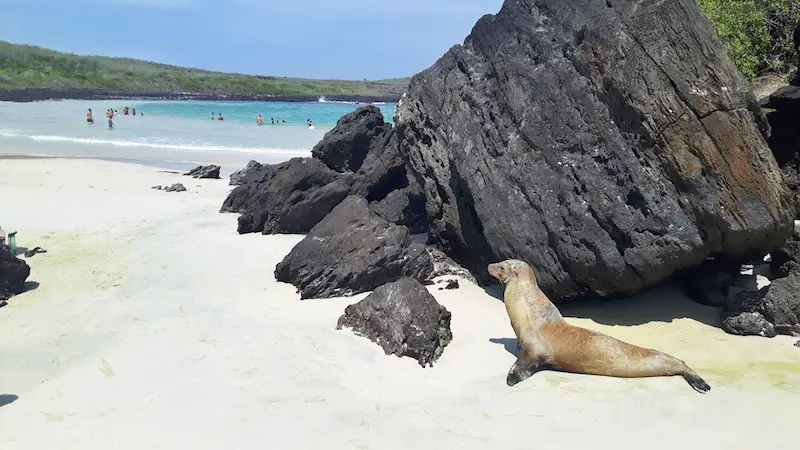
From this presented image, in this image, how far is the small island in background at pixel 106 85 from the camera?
8106 cm

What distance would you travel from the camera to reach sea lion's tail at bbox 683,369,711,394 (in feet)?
18.1

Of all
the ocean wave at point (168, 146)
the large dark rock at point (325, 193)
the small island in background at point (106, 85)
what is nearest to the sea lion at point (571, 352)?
the large dark rock at point (325, 193)

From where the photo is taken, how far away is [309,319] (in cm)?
745

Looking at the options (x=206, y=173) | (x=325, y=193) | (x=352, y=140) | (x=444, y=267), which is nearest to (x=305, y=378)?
(x=444, y=267)

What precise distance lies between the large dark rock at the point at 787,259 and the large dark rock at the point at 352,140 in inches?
323

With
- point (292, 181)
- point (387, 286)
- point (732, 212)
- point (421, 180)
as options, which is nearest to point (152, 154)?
point (292, 181)

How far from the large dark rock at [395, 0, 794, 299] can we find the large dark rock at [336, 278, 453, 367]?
4.29 ft

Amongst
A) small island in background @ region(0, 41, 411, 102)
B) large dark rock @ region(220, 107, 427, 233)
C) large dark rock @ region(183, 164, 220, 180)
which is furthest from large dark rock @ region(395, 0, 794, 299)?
small island in background @ region(0, 41, 411, 102)

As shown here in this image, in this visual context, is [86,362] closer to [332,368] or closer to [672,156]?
[332,368]

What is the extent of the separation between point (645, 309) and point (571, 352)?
1.92 m

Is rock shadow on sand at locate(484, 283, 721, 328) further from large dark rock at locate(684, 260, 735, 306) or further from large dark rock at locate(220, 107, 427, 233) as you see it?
large dark rock at locate(220, 107, 427, 233)

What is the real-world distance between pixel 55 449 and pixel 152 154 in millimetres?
26176

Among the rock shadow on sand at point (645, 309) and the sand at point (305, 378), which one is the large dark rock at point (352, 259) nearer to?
the sand at point (305, 378)

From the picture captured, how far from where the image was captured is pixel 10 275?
26.5ft
